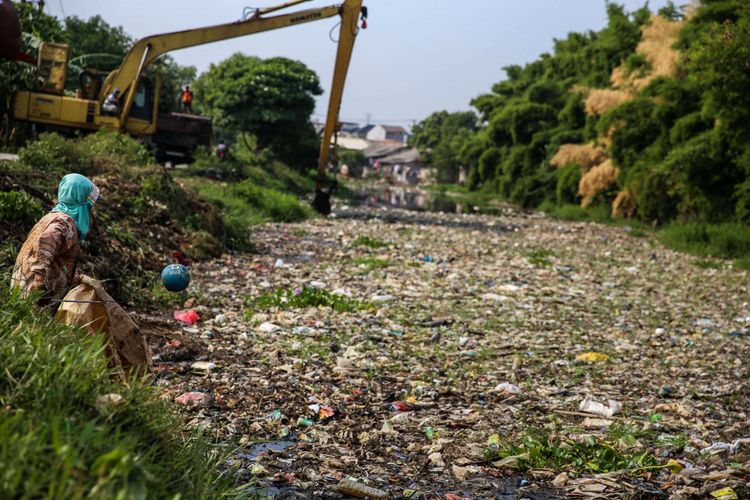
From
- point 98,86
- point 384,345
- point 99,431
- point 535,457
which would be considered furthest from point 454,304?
point 98,86

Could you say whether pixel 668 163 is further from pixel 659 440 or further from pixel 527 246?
pixel 659 440

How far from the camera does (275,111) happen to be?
32.1 metres

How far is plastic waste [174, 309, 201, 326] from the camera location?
6.72 meters

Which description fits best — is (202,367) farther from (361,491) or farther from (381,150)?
(381,150)

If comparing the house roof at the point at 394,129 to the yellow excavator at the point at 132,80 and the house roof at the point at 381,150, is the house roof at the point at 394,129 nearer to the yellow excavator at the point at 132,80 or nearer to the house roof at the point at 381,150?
the house roof at the point at 381,150

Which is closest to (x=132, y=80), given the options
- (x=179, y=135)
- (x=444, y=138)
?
(x=179, y=135)

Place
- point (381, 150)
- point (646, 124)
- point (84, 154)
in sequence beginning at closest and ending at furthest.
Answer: point (84, 154) → point (646, 124) → point (381, 150)

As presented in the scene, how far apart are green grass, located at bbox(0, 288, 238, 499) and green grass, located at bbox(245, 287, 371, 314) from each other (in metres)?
4.31

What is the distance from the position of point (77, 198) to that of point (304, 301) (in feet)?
12.2

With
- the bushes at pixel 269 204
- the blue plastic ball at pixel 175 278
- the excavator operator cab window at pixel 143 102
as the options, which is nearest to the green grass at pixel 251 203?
the bushes at pixel 269 204

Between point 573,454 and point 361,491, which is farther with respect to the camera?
point 573,454

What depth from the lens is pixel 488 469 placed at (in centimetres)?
406

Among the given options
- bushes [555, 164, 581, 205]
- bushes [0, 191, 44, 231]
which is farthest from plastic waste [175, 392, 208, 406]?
bushes [555, 164, 581, 205]

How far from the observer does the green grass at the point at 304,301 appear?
769 cm
